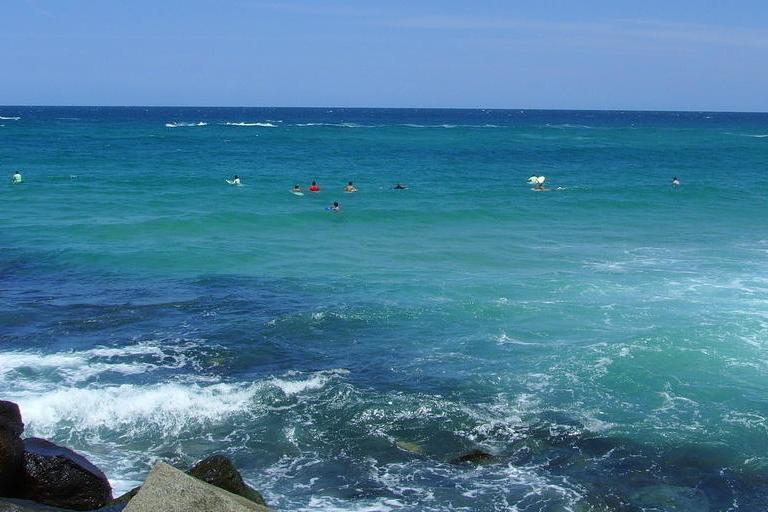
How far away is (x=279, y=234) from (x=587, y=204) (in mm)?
18599

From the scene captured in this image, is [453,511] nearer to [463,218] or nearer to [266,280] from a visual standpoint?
[266,280]

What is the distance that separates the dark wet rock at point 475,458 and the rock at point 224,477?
4657mm

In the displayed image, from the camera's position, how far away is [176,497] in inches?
282

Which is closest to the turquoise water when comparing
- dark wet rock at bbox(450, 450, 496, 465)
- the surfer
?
dark wet rock at bbox(450, 450, 496, 465)

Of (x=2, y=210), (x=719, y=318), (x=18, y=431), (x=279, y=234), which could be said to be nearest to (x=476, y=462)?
(x=18, y=431)

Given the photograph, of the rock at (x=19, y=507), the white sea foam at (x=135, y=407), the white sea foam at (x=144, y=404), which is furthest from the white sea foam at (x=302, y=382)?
the rock at (x=19, y=507)

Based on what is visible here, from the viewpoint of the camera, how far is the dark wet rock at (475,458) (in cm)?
1432

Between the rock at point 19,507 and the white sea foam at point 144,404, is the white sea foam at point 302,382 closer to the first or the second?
the white sea foam at point 144,404

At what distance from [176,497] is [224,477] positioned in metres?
3.43

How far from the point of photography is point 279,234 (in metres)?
36.2

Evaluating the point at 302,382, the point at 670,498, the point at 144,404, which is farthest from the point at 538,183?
the point at 670,498

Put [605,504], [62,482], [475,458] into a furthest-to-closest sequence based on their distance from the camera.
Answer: [475,458]
[605,504]
[62,482]

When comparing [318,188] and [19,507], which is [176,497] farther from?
[318,188]

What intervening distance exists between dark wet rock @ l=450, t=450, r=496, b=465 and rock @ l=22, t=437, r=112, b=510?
5850 millimetres
